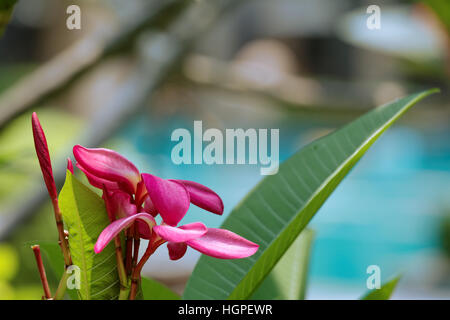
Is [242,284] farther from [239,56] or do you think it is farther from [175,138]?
[239,56]

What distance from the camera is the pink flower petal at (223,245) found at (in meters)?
0.20

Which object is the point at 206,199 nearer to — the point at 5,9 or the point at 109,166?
the point at 109,166

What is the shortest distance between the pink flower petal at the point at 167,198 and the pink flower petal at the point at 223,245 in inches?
0.5

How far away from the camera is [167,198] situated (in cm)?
21

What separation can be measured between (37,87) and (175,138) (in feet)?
1.44

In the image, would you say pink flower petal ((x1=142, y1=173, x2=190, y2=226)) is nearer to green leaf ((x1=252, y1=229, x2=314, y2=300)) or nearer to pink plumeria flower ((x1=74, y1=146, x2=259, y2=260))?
pink plumeria flower ((x1=74, y1=146, x2=259, y2=260))

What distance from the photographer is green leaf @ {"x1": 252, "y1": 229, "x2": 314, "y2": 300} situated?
0.33 meters

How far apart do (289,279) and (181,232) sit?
16 centimetres

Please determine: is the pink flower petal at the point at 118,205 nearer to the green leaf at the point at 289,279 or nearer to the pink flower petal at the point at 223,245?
the pink flower petal at the point at 223,245

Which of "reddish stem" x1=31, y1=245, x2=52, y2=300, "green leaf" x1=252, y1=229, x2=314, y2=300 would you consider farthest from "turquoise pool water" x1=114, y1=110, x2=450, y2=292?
"reddish stem" x1=31, y1=245, x2=52, y2=300

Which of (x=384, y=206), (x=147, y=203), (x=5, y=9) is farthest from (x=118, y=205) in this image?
(x=384, y=206)

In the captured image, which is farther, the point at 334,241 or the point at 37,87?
the point at 334,241
